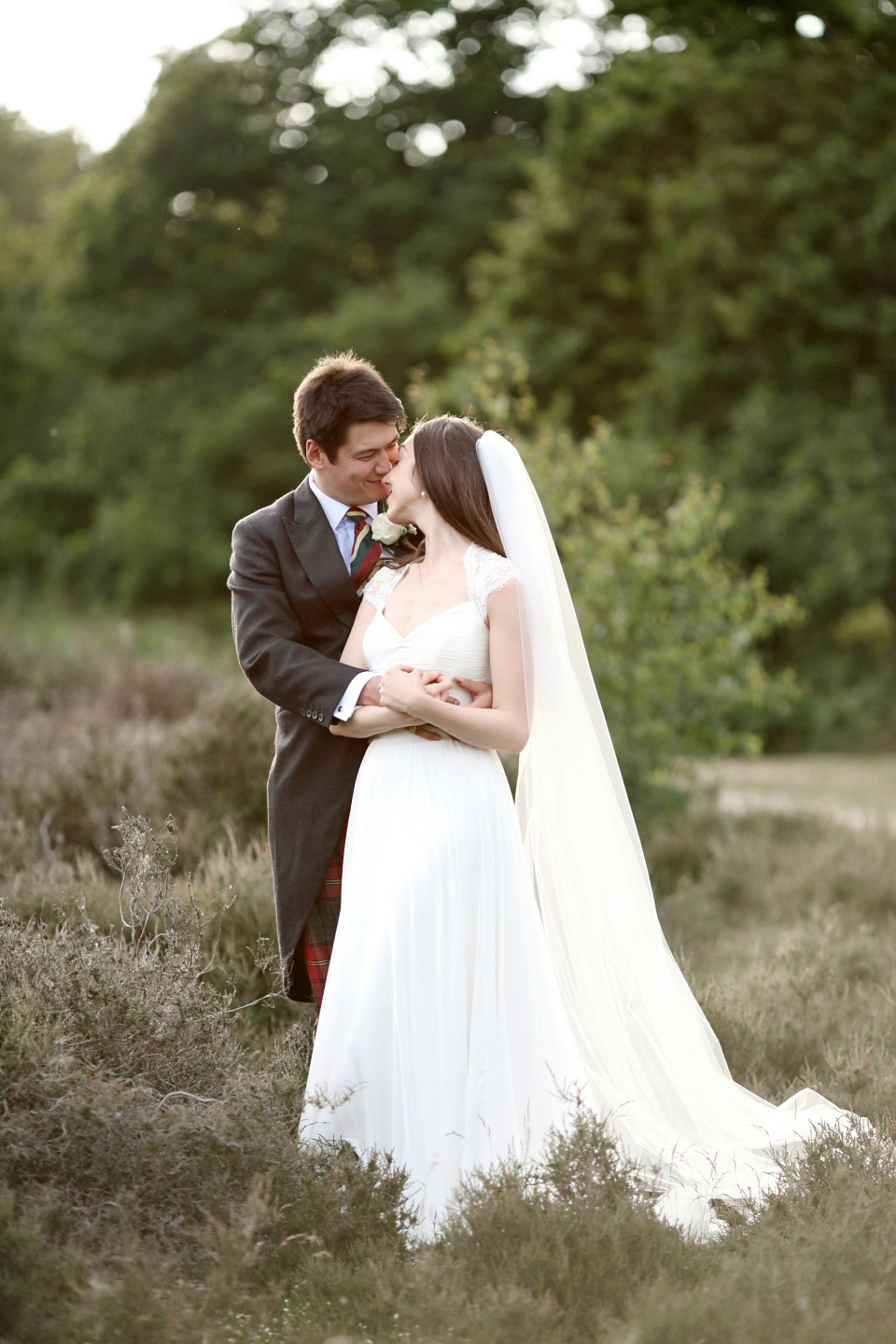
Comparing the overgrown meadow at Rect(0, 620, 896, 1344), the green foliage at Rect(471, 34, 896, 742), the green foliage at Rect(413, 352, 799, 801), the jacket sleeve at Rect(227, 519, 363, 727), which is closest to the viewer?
the overgrown meadow at Rect(0, 620, 896, 1344)

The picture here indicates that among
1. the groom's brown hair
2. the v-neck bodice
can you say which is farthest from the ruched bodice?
the groom's brown hair

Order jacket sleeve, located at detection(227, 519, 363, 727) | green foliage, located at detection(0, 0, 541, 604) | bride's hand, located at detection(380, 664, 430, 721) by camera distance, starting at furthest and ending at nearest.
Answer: green foliage, located at detection(0, 0, 541, 604) < jacket sleeve, located at detection(227, 519, 363, 727) < bride's hand, located at detection(380, 664, 430, 721)

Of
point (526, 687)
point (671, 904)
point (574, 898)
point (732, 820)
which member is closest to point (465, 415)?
point (526, 687)

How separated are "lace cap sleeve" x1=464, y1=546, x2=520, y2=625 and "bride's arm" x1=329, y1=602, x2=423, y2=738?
1.09ft

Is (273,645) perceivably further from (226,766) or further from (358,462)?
(226,766)

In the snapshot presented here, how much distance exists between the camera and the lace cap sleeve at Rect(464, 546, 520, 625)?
12.0 feet

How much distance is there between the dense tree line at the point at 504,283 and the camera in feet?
64.3

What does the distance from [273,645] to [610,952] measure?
4.66 feet

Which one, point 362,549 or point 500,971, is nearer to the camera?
point 500,971

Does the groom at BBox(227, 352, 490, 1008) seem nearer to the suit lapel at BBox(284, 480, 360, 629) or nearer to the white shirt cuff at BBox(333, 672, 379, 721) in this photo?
the suit lapel at BBox(284, 480, 360, 629)

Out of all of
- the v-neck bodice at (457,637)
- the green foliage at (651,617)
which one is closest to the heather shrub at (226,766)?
the green foliage at (651,617)

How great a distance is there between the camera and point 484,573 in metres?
3.69

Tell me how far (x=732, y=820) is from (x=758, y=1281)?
7.13m

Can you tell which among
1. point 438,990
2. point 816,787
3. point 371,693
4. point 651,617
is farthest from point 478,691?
point 816,787
